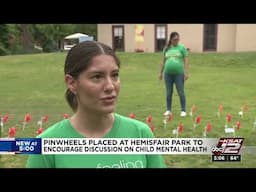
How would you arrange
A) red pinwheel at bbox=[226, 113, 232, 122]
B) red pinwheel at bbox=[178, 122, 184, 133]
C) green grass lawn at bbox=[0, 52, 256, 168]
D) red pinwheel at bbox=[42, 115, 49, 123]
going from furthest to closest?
1. red pinwheel at bbox=[226, 113, 232, 122]
2. red pinwheel at bbox=[42, 115, 49, 123]
3. red pinwheel at bbox=[178, 122, 184, 133]
4. green grass lawn at bbox=[0, 52, 256, 168]

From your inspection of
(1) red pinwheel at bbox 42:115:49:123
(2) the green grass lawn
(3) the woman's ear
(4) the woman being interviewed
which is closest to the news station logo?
(2) the green grass lawn

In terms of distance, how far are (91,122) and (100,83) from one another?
0.44 feet

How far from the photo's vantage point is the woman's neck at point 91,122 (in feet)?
4.37

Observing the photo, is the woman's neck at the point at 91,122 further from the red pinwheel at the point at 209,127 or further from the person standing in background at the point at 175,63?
the person standing in background at the point at 175,63

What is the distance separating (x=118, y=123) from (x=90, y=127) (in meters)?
0.09

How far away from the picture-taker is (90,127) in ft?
4.40

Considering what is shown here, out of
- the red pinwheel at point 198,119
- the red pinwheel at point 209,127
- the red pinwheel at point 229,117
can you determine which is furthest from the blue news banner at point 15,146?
the red pinwheel at point 229,117

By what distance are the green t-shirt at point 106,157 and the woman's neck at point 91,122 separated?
0.01 meters

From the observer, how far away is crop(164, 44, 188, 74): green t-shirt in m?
4.48

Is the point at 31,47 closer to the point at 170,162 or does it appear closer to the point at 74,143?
the point at 170,162

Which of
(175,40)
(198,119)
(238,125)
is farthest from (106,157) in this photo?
(198,119)

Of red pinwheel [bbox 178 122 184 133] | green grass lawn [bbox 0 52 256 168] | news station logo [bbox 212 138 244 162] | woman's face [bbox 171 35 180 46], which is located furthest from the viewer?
woman's face [bbox 171 35 180 46]

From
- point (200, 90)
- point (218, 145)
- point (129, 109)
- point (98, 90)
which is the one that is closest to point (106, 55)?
point (98, 90)

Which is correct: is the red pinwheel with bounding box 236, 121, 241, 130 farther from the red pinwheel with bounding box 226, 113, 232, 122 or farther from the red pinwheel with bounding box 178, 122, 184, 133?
the red pinwheel with bounding box 178, 122, 184, 133
